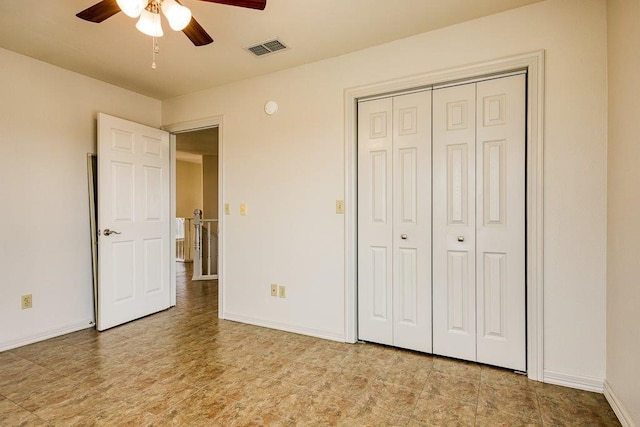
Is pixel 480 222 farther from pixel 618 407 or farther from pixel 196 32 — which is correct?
pixel 196 32

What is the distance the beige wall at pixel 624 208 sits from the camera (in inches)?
63.9

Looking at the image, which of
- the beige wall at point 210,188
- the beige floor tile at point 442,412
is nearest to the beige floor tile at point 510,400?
the beige floor tile at point 442,412

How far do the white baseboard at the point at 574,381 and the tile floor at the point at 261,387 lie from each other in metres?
0.06

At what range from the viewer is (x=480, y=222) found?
2.39 m

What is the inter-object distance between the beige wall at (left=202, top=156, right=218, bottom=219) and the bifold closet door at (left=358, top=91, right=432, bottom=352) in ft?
16.2

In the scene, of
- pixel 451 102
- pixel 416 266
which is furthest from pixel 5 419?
pixel 451 102

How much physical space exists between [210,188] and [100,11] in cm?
552

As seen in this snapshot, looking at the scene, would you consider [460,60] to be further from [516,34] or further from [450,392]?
[450,392]

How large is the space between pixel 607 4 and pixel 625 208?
125 cm

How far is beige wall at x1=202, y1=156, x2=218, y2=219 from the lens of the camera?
708 centimetres

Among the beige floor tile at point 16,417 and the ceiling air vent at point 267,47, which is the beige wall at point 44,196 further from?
the ceiling air vent at point 267,47

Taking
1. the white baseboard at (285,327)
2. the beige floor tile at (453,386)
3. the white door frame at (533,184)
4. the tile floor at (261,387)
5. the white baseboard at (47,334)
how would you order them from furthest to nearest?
the white baseboard at (285,327)
the white baseboard at (47,334)
the white door frame at (533,184)
the beige floor tile at (453,386)
the tile floor at (261,387)

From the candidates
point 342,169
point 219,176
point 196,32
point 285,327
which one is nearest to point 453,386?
point 285,327

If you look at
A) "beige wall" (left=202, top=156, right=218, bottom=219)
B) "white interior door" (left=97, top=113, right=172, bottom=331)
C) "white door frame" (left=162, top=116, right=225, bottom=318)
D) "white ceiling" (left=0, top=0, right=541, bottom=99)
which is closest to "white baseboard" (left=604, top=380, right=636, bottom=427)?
"white ceiling" (left=0, top=0, right=541, bottom=99)
